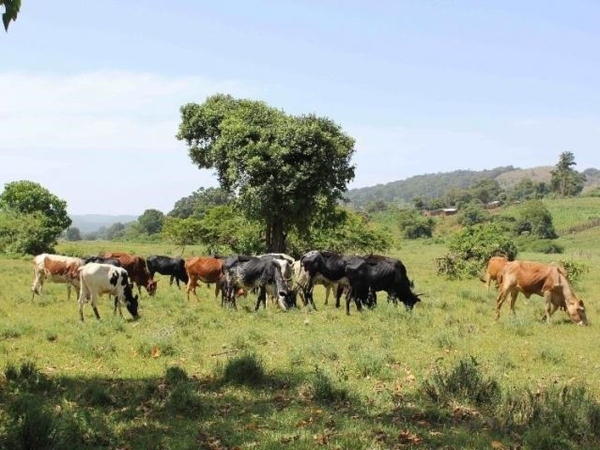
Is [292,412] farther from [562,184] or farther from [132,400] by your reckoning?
[562,184]

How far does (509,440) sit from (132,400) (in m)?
5.60

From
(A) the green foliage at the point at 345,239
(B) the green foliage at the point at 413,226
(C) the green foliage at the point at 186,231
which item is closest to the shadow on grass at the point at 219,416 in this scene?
(A) the green foliage at the point at 345,239

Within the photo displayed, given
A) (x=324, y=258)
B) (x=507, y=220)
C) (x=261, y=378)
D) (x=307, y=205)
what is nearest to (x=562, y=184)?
(x=507, y=220)

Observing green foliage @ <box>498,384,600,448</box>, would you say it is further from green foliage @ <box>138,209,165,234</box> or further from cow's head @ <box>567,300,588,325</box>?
green foliage @ <box>138,209,165,234</box>

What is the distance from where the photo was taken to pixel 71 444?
23.9 feet

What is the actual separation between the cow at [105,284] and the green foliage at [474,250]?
952 inches

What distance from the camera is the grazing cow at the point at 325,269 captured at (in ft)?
68.6

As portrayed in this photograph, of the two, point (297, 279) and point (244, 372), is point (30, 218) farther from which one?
point (244, 372)

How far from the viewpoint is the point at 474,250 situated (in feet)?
124

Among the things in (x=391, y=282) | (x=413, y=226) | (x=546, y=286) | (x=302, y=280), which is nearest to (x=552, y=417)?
(x=546, y=286)

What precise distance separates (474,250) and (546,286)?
20.4m

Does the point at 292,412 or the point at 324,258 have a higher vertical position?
the point at 324,258

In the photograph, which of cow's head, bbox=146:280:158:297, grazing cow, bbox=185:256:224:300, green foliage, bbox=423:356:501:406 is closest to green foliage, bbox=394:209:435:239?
grazing cow, bbox=185:256:224:300

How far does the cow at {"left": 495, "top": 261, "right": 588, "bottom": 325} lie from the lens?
56.0ft
